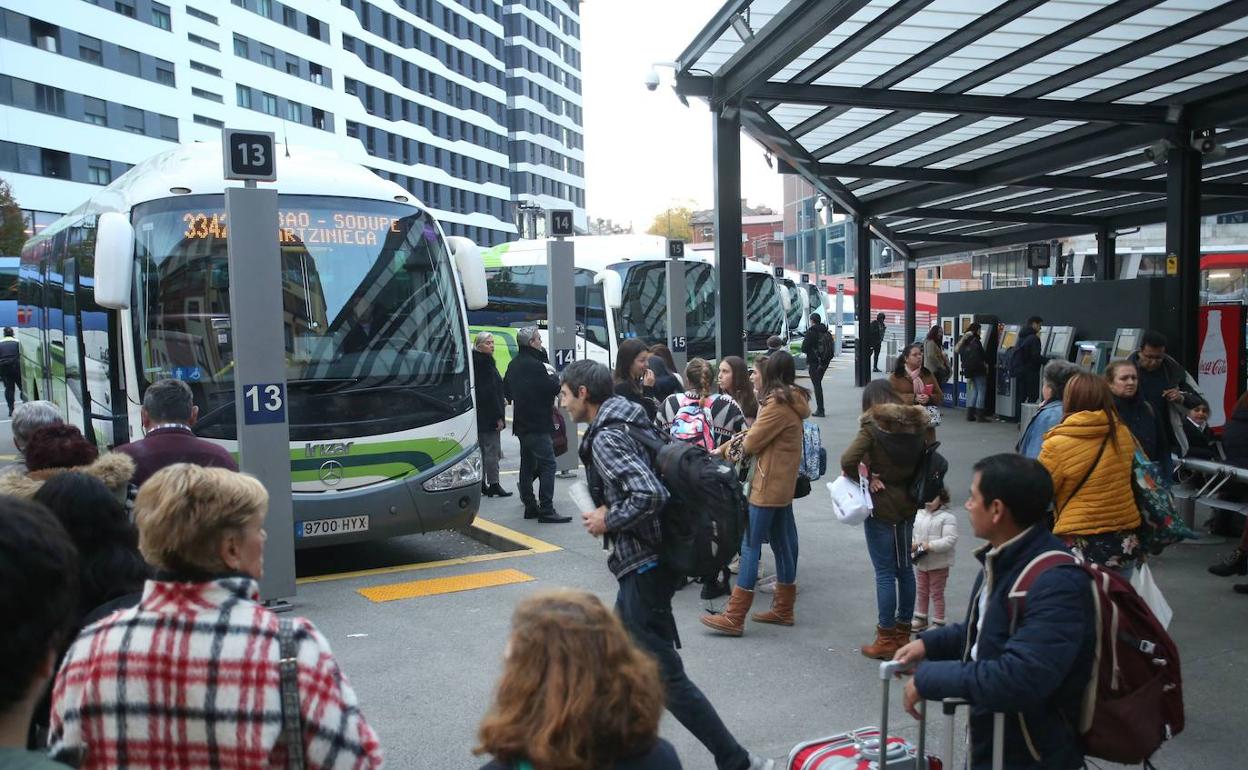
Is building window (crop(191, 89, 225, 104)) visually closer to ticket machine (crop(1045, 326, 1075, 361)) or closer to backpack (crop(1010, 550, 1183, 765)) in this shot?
ticket machine (crop(1045, 326, 1075, 361))

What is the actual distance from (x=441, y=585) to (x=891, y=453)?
3.83 meters

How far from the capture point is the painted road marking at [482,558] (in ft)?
28.4

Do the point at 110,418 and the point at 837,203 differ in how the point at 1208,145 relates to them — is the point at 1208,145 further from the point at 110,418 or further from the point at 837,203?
A: the point at 110,418

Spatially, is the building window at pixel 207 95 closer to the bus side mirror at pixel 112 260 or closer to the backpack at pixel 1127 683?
the bus side mirror at pixel 112 260

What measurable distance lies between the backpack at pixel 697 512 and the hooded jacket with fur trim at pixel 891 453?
6.00ft

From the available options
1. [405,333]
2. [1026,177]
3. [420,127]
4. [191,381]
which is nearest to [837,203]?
[1026,177]

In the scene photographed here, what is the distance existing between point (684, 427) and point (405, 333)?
8.61 feet

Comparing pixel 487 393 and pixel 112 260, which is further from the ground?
pixel 112 260

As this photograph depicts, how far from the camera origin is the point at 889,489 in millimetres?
6012

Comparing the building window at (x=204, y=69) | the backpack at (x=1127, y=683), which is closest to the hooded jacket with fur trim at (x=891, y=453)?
the backpack at (x=1127, y=683)

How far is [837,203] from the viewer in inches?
889

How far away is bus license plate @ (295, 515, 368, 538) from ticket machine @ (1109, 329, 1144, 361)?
Result: 1128cm

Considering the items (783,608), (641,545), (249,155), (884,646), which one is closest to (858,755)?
(641,545)

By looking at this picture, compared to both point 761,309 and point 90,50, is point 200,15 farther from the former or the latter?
point 761,309
